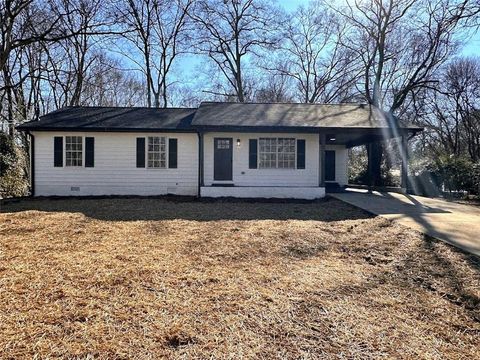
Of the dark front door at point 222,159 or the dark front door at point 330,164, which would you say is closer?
the dark front door at point 222,159

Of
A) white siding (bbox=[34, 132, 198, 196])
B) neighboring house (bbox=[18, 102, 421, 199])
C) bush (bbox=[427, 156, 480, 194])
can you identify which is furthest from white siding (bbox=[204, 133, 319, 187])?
bush (bbox=[427, 156, 480, 194])

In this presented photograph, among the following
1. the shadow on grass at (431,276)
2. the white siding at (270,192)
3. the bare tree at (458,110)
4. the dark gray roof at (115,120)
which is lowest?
the shadow on grass at (431,276)

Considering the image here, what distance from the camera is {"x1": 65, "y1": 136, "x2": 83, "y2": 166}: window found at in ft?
41.6

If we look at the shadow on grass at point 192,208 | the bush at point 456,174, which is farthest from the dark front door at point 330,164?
the shadow on grass at point 192,208

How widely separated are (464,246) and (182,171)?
970 centimetres

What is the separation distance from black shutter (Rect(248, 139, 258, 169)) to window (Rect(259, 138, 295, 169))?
199 mm

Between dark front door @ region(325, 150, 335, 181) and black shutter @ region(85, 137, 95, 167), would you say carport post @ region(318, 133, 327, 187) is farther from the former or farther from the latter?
black shutter @ region(85, 137, 95, 167)

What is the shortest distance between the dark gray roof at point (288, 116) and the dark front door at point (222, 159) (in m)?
0.86

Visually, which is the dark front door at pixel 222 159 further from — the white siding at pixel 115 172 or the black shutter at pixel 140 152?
the black shutter at pixel 140 152

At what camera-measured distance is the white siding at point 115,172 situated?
41.4 feet

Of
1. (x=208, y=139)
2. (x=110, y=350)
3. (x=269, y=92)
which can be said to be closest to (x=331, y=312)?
(x=110, y=350)

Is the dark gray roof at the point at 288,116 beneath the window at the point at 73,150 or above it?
above

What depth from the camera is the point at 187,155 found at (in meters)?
12.9

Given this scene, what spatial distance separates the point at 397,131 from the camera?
1257 centimetres
